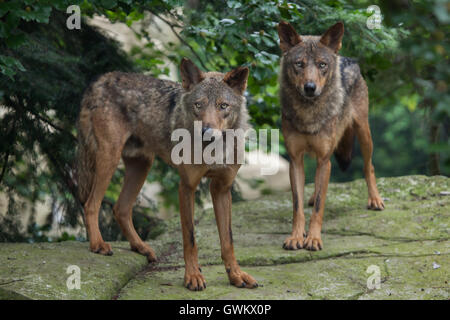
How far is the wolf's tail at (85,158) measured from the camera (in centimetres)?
511

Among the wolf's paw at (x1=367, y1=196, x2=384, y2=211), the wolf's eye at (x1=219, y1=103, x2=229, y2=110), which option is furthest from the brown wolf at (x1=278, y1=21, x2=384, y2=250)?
the wolf's eye at (x1=219, y1=103, x2=229, y2=110)

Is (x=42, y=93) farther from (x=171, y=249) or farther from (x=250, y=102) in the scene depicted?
(x=250, y=102)

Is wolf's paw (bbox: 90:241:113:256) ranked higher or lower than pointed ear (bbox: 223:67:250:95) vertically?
lower

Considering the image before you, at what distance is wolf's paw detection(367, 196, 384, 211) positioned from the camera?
21.0 ft

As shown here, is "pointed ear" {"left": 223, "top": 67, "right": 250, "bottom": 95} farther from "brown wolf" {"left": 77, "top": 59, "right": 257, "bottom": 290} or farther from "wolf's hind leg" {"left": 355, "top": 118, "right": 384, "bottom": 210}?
"wolf's hind leg" {"left": 355, "top": 118, "right": 384, "bottom": 210}

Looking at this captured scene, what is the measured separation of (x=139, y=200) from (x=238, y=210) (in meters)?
1.36

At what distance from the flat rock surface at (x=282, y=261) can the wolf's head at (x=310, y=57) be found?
1.63 meters

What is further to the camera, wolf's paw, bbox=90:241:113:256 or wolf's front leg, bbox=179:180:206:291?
wolf's paw, bbox=90:241:113:256

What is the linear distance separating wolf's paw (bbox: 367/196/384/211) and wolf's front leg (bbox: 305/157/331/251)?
1.20m

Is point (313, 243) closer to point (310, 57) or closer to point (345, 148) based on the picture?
point (310, 57)

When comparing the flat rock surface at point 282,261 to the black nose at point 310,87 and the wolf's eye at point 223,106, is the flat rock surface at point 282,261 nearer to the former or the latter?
the wolf's eye at point 223,106

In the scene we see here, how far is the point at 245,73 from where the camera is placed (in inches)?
164

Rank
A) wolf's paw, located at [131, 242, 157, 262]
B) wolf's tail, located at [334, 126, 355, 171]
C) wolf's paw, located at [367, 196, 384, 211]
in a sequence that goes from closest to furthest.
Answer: wolf's paw, located at [131, 242, 157, 262]
wolf's paw, located at [367, 196, 384, 211]
wolf's tail, located at [334, 126, 355, 171]
